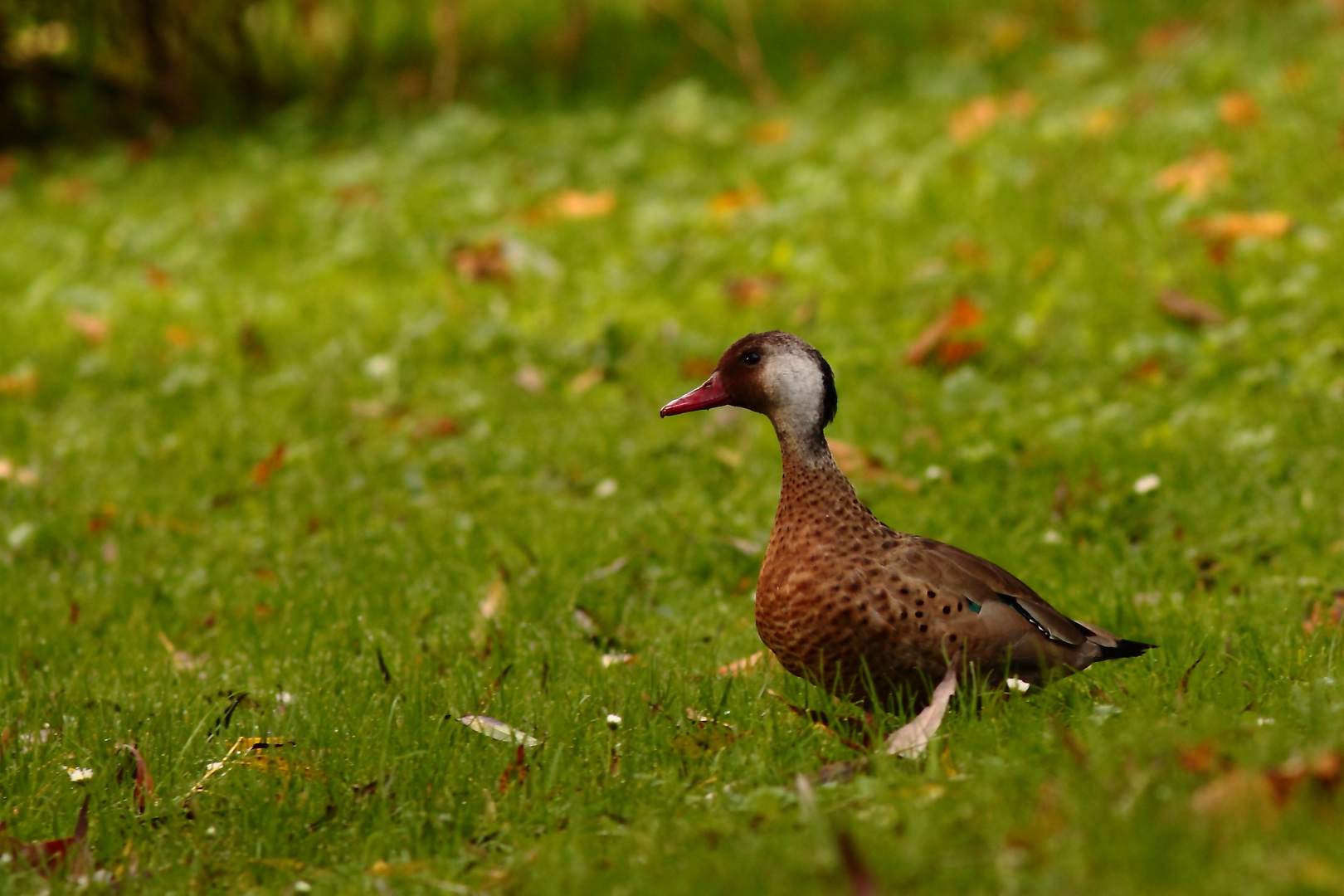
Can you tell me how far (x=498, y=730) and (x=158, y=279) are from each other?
630cm

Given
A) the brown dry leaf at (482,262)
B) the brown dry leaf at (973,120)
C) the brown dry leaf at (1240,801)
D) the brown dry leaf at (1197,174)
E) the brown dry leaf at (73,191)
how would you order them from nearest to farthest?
the brown dry leaf at (1240,801), the brown dry leaf at (1197,174), the brown dry leaf at (482,262), the brown dry leaf at (973,120), the brown dry leaf at (73,191)

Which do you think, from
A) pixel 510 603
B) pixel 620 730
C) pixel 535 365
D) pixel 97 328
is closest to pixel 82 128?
pixel 97 328

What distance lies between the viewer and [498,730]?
11.9 feet

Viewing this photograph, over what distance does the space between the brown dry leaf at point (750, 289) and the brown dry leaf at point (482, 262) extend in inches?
51.0

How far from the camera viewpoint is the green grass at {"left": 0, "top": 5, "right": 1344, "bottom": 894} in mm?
2975

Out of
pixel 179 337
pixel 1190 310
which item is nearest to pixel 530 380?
pixel 179 337

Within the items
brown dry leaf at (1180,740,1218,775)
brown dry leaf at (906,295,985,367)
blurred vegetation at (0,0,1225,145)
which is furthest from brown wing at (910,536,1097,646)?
blurred vegetation at (0,0,1225,145)

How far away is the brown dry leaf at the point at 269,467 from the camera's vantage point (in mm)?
6230

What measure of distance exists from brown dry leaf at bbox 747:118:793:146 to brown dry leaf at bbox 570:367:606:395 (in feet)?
13.0

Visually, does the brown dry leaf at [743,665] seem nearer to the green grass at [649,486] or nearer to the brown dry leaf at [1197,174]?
the green grass at [649,486]

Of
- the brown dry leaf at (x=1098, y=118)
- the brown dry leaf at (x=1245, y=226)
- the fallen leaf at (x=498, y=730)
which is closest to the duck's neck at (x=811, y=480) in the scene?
the fallen leaf at (x=498, y=730)

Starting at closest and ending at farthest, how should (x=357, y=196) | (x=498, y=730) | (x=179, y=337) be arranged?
1. (x=498, y=730)
2. (x=179, y=337)
3. (x=357, y=196)

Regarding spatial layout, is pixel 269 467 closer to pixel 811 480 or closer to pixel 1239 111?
pixel 811 480

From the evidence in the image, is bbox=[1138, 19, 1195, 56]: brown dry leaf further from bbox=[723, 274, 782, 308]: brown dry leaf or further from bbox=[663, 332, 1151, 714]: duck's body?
bbox=[663, 332, 1151, 714]: duck's body
